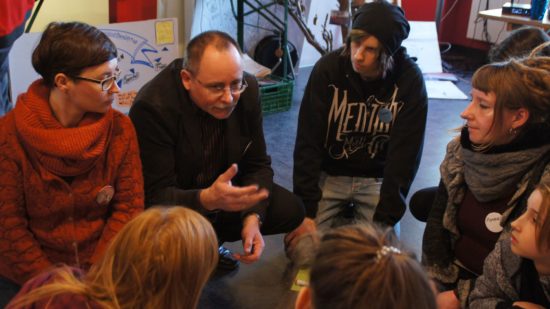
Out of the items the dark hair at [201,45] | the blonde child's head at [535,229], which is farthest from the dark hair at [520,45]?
the dark hair at [201,45]

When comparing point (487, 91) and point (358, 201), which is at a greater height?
point (487, 91)

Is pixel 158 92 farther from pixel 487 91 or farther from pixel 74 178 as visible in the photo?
pixel 487 91

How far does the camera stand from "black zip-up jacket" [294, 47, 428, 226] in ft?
6.61

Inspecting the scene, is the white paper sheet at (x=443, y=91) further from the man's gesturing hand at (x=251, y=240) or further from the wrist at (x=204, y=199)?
the wrist at (x=204, y=199)

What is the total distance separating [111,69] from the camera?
1.51 m

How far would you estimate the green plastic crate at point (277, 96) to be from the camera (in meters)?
3.84

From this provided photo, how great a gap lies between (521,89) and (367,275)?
3.25 feet

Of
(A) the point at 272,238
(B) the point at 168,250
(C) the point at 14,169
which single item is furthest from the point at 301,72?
(B) the point at 168,250

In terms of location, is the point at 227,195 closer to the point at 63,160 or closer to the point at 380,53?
the point at 63,160

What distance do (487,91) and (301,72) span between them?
11.5 feet

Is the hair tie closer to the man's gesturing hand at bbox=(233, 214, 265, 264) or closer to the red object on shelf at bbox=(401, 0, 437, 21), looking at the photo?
the man's gesturing hand at bbox=(233, 214, 265, 264)

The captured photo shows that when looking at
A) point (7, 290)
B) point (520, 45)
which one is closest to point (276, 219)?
point (7, 290)

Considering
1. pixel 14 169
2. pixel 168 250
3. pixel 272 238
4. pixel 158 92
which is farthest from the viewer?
pixel 272 238

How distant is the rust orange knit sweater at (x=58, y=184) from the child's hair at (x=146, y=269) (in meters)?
0.50
